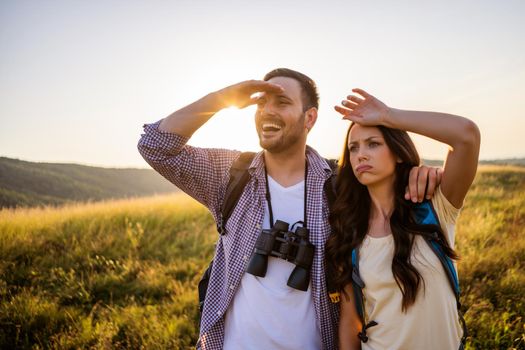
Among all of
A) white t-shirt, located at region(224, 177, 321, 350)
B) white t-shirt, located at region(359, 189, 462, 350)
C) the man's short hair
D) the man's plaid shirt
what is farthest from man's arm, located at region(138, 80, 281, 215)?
white t-shirt, located at region(359, 189, 462, 350)

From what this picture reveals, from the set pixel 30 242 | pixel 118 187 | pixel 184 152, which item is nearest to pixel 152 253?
pixel 30 242

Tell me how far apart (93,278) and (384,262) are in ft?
17.5

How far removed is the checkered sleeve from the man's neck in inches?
12.7

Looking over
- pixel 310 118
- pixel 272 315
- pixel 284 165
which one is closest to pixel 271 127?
pixel 284 165

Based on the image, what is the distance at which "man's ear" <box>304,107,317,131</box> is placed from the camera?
3.19 metres

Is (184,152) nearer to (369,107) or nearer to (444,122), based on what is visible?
(369,107)

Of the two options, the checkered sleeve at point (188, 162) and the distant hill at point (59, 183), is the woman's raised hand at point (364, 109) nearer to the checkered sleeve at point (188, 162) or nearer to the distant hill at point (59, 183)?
the checkered sleeve at point (188, 162)

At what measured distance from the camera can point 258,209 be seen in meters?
2.57

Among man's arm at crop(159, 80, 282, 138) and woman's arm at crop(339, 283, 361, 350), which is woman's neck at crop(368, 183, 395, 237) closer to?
woman's arm at crop(339, 283, 361, 350)

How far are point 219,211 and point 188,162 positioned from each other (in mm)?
481

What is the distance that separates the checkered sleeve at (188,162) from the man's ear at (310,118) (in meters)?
0.81

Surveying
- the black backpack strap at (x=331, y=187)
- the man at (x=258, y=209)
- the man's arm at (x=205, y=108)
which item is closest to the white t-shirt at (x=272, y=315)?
the man at (x=258, y=209)

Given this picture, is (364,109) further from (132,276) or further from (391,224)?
(132,276)

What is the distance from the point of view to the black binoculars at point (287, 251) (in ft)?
7.43
